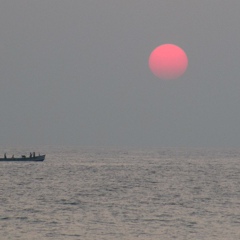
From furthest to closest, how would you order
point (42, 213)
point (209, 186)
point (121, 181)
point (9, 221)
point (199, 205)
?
point (121, 181) → point (209, 186) → point (199, 205) → point (42, 213) → point (9, 221)

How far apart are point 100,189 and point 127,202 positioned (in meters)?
20.3

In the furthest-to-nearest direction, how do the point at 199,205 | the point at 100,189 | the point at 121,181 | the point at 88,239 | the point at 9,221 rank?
the point at 121,181 → the point at 100,189 → the point at 199,205 → the point at 9,221 → the point at 88,239

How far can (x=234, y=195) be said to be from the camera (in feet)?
317

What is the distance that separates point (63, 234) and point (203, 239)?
10819 millimetres

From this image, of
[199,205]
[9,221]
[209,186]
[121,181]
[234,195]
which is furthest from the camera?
[121,181]

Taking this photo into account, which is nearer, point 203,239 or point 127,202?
point 203,239

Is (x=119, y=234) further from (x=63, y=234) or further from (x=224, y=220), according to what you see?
(x=224, y=220)

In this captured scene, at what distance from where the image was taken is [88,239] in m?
58.3

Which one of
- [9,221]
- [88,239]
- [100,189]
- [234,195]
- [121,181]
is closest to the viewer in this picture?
[88,239]

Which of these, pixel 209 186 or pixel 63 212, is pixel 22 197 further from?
pixel 209 186

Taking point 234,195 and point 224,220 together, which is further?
point 234,195

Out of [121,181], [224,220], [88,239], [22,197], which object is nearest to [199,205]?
[224,220]

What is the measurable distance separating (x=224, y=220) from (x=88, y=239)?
617 inches

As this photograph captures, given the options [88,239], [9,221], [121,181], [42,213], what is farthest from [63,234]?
[121,181]
